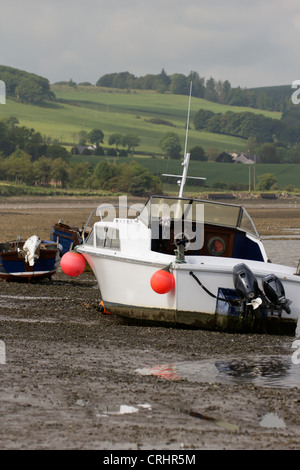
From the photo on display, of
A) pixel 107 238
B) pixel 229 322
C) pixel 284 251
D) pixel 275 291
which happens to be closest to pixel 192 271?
pixel 229 322

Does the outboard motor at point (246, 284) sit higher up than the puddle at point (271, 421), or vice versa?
the outboard motor at point (246, 284)

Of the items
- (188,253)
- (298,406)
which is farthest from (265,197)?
(298,406)

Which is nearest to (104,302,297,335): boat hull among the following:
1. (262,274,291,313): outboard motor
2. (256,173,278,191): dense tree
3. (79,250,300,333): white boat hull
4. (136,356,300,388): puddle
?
(79,250,300,333): white boat hull

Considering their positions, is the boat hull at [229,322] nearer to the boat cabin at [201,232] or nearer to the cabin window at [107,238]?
the cabin window at [107,238]

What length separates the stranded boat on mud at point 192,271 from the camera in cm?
1462

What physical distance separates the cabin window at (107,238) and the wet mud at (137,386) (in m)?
1.52

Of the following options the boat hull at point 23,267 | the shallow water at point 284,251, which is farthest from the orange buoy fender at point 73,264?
the shallow water at point 284,251

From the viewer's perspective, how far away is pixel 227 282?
14648mm

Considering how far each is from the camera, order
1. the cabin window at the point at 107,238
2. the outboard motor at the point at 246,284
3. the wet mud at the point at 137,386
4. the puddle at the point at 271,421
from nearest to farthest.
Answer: the wet mud at the point at 137,386
the puddle at the point at 271,421
the outboard motor at the point at 246,284
the cabin window at the point at 107,238

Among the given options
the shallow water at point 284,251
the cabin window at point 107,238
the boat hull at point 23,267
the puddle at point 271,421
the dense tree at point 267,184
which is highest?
the cabin window at point 107,238

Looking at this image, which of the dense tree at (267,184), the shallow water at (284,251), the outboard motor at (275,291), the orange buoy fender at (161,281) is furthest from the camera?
the dense tree at (267,184)

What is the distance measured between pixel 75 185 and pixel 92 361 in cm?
10727

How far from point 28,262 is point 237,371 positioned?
37.8 ft

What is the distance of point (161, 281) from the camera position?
47.9 feet
